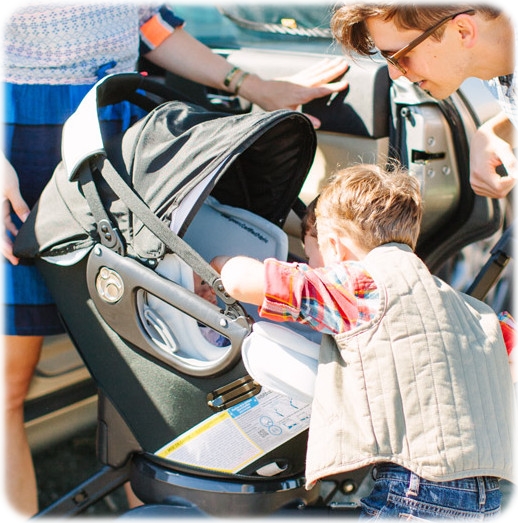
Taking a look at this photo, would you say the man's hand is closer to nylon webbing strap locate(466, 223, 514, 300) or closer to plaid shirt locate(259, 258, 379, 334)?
nylon webbing strap locate(466, 223, 514, 300)

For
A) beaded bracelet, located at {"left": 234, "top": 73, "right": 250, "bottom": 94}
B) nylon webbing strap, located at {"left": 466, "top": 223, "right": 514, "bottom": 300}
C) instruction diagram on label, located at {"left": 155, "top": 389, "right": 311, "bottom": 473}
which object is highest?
beaded bracelet, located at {"left": 234, "top": 73, "right": 250, "bottom": 94}

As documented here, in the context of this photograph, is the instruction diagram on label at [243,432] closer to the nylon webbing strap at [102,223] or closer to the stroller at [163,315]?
the stroller at [163,315]

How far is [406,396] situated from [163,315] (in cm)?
63

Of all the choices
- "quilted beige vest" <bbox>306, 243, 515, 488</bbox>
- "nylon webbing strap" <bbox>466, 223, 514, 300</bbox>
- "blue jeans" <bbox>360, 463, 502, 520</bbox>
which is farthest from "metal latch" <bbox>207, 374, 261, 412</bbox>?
"nylon webbing strap" <bbox>466, 223, 514, 300</bbox>

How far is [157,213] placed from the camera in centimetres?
186

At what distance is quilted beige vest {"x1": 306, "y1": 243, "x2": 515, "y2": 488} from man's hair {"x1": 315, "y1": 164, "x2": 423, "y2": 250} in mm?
132

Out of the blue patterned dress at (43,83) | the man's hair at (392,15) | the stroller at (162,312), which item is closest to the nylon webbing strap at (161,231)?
the stroller at (162,312)

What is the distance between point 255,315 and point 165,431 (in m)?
0.42

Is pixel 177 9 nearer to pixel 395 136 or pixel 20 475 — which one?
pixel 395 136

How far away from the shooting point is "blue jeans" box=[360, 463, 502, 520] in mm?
1765

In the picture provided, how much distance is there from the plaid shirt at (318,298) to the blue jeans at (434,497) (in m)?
0.37

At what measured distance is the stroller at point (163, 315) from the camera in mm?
1853

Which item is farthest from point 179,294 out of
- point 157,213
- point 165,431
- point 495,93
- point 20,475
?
point 495,93

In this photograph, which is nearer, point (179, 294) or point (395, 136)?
point (179, 294)
